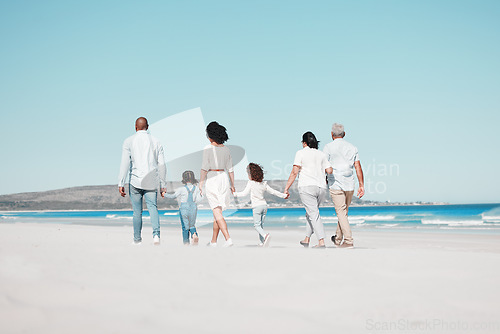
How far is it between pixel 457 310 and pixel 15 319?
8.92 ft

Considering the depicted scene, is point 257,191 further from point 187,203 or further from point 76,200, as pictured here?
point 76,200

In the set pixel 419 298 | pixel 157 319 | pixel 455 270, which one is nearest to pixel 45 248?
pixel 157 319

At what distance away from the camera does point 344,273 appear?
3.73m

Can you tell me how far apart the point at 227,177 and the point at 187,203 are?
1.52m

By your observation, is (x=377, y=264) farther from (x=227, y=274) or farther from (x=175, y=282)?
(x=175, y=282)

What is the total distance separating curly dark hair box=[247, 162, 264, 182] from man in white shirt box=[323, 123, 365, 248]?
4.07 feet

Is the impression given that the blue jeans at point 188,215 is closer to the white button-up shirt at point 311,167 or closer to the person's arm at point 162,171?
the person's arm at point 162,171

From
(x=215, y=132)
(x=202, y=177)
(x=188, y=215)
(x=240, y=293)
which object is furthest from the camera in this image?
(x=188, y=215)

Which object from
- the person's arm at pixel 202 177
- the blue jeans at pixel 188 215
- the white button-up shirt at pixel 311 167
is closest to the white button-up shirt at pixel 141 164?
the person's arm at pixel 202 177

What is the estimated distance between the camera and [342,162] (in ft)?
23.0

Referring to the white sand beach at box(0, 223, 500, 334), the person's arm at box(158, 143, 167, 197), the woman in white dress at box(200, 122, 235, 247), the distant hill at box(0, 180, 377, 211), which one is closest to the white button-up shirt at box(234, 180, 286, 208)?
the woman in white dress at box(200, 122, 235, 247)

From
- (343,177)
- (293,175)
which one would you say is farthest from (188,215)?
(343,177)

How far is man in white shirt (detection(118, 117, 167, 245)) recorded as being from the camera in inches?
255

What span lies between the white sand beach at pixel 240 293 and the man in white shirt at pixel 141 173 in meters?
2.08
